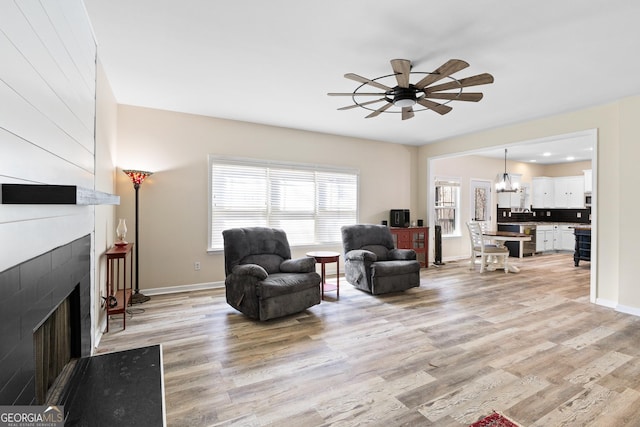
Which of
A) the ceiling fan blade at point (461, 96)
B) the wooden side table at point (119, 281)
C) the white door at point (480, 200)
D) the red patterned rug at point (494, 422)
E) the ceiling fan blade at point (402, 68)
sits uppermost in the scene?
the ceiling fan blade at point (402, 68)

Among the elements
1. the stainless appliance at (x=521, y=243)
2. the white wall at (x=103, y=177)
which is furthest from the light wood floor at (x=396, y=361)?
the stainless appliance at (x=521, y=243)

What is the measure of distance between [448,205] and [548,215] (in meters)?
4.13

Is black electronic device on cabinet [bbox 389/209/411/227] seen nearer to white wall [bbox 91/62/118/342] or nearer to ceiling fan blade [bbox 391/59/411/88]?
ceiling fan blade [bbox 391/59/411/88]

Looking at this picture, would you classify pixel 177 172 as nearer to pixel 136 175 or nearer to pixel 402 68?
pixel 136 175

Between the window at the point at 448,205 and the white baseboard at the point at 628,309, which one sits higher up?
the window at the point at 448,205

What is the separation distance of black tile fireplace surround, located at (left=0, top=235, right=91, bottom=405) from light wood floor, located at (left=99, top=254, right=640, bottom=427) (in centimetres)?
91

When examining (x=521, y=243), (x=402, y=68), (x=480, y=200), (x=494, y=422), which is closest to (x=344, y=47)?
(x=402, y=68)

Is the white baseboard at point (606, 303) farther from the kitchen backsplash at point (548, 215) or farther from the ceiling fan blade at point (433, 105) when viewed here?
the kitchen backsplash at point (548, 215)

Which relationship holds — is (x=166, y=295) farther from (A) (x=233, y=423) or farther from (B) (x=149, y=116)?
(A) (x=233, y=423)

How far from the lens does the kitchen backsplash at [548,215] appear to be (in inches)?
333

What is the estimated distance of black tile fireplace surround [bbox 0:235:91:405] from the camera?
3.32 feet

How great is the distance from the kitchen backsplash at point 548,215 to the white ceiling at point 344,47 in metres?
4.94

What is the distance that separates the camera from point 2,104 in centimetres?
102

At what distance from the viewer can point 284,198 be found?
17.2 ft
